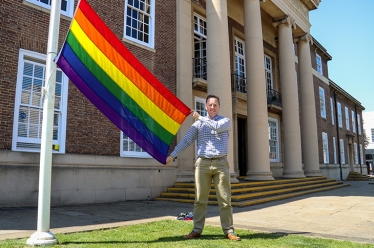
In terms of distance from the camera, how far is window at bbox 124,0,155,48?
12156 mm

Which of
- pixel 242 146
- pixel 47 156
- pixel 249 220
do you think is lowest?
pixel 249 220

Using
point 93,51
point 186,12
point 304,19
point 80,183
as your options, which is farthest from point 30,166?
point 304,19

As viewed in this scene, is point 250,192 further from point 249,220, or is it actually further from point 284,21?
point 284,21

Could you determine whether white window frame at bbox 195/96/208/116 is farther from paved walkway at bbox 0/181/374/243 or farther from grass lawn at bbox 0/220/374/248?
grass lawn at bbox 0/220/374/248

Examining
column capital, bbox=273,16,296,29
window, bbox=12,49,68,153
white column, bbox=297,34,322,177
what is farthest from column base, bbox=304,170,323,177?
window, bbox=12,49,68,153

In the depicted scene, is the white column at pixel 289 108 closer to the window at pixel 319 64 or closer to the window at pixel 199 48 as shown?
the window at pixel 199 48

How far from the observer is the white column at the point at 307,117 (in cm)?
1916

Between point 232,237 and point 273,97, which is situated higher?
point 273,97

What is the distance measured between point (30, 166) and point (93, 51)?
502 cm

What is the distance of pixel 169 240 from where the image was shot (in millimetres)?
4605

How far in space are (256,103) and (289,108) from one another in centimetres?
403

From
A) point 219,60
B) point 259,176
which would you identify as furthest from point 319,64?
point 219,60

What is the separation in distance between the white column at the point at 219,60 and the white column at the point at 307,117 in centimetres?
891

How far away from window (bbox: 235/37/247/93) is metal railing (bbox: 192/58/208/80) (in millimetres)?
2589
